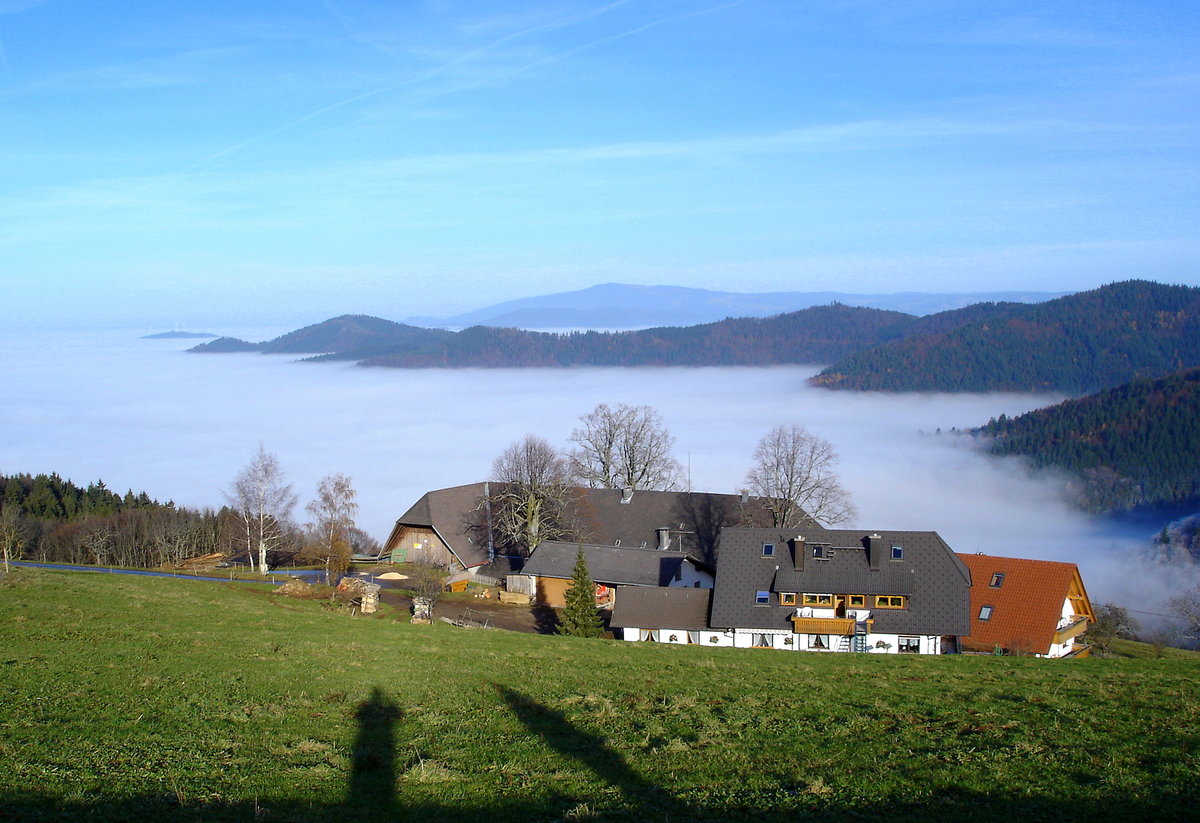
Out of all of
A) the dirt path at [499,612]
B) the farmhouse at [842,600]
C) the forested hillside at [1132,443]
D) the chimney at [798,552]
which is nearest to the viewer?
the farmhouse at [842,600]

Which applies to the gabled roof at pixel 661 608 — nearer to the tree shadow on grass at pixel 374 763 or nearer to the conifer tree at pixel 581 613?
the conifer tree at pixel 581 613

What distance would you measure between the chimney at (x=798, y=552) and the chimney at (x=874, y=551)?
2394 millimetres

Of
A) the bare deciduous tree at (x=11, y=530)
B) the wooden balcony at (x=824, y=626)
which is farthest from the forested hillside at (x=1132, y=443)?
the bare deciduous tree at (x=11, y=530)

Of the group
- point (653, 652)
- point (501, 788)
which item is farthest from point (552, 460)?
point (501, 788)

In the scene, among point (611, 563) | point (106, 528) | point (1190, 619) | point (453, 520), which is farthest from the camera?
point (1190, 619)

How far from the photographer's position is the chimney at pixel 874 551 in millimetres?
35156

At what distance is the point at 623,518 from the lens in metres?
52.4

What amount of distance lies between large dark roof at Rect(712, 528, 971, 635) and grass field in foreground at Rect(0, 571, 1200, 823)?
11.6 metres

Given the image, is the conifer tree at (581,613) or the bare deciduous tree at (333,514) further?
the bare deciduous tree at (333,514)

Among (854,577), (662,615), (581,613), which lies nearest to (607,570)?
(662,615)

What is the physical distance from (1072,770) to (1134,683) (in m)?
8.78

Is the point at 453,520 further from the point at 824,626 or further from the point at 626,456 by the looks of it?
the point at 824,626

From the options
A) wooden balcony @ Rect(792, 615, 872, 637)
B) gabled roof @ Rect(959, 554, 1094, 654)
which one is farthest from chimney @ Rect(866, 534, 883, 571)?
gabled roof @ Rect(959, 554, 1094, 654)

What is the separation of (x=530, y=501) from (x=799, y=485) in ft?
50.4
